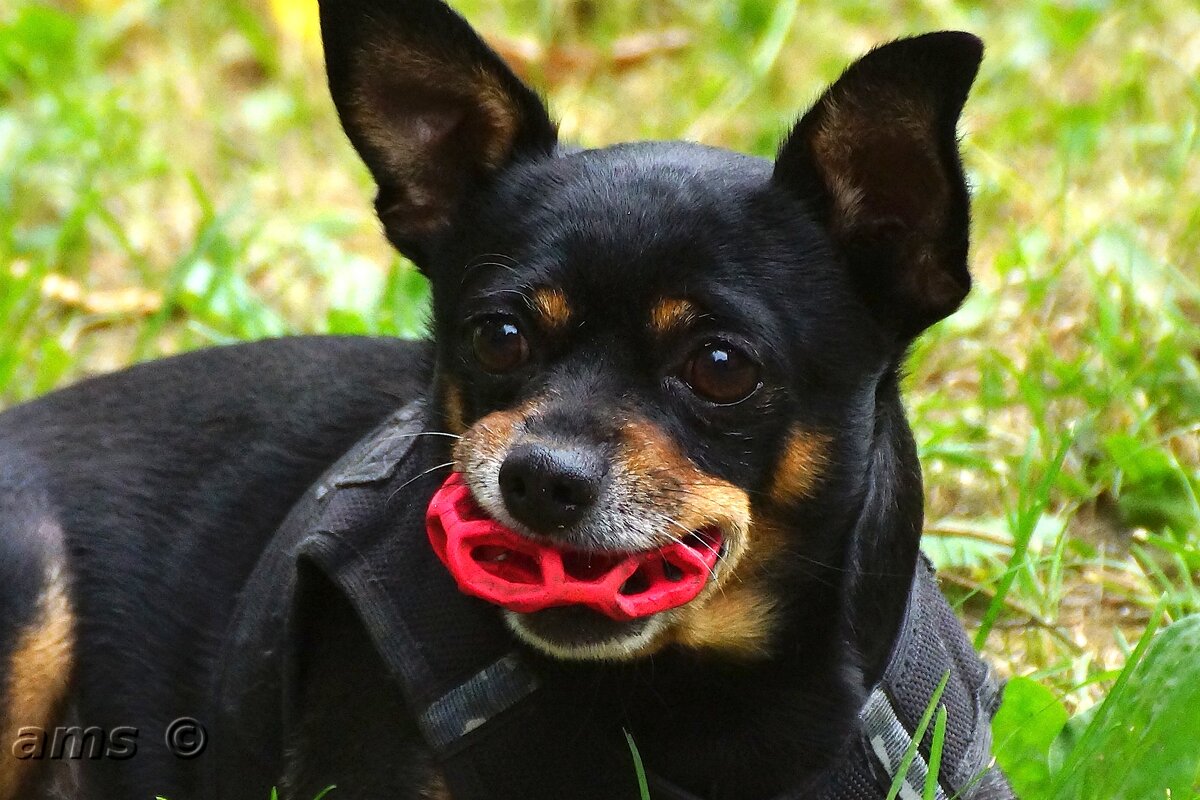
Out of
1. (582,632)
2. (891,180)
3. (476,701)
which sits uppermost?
(891,180)

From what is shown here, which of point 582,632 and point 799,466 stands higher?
point 799,466

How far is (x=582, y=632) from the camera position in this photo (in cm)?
220

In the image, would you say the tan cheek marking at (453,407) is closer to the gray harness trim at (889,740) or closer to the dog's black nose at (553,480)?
the dog's black nose at (553,480)

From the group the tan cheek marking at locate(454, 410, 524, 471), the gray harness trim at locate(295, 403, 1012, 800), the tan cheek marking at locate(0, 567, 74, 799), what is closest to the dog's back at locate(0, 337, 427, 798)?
the tan cheek marking at locate(0, 567, 74, 799)

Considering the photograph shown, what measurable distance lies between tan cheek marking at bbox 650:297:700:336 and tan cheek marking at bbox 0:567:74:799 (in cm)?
132

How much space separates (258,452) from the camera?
2.96 metres

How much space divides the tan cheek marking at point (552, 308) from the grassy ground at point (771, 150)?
3.66 ft

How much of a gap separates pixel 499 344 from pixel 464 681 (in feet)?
1.69

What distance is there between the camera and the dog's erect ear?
223 centimetres

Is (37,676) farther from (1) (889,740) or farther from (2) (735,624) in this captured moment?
(1) (889,740)

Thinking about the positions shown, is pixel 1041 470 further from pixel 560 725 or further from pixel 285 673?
pixel 285 673

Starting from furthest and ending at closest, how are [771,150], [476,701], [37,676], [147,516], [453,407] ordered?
[771,150] → [147,516] → [37,676] → [453,407] → [476,701]

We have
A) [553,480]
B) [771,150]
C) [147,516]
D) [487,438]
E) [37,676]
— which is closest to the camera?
[553,480]

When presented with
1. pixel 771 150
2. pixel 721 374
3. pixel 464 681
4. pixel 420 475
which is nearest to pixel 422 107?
pixel 420 475
